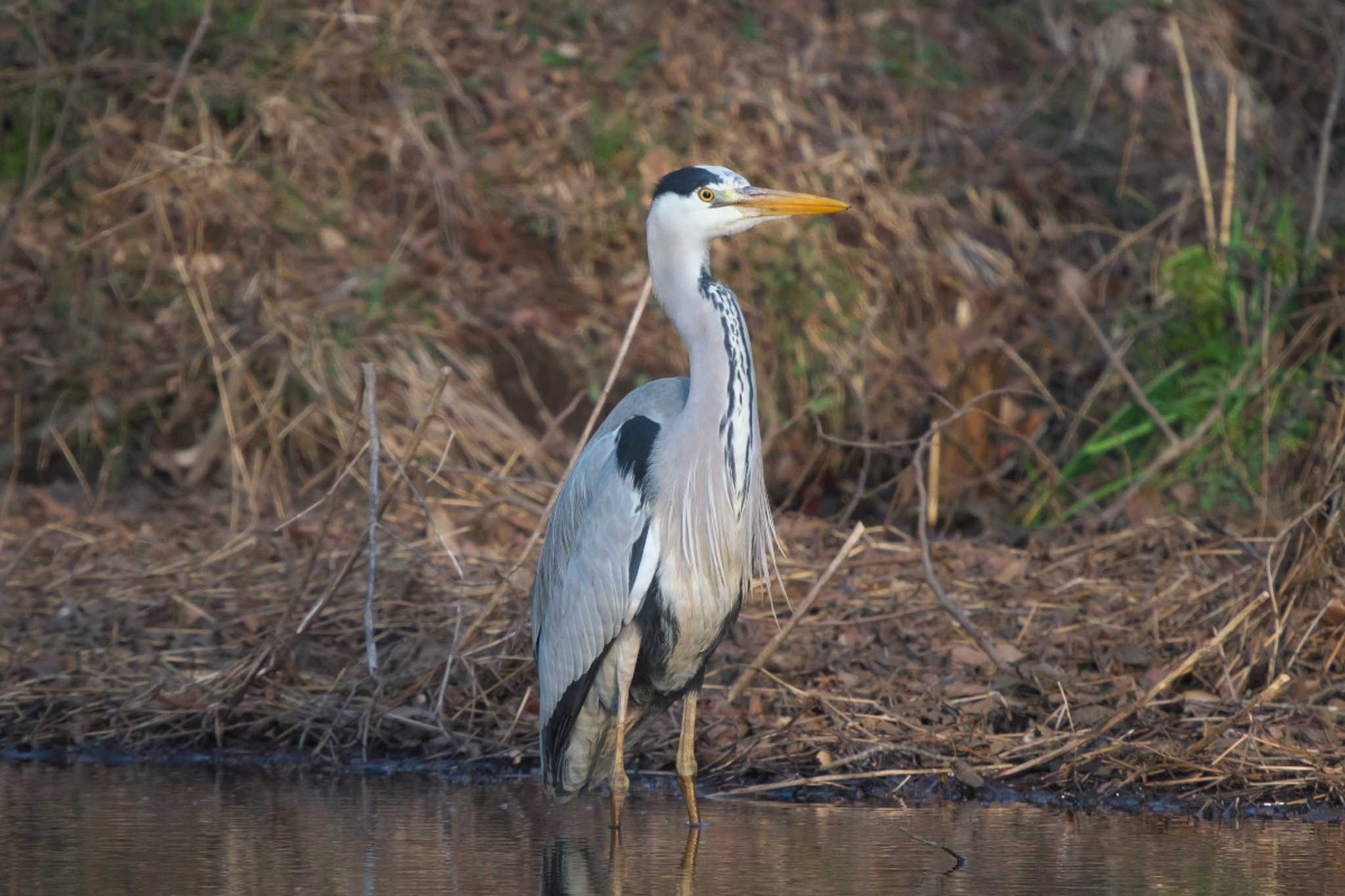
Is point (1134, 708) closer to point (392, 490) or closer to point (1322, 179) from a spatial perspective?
point (392, 490)

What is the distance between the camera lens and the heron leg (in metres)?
4.88

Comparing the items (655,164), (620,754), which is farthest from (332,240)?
(620,754)

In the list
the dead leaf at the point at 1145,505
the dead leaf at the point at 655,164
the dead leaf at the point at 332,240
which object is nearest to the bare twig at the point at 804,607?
the dead leaf at the point at 1145,505

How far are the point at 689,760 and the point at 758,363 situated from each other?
13.5ft

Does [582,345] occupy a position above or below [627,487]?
above

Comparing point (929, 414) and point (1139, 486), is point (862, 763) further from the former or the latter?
point (929, 414)

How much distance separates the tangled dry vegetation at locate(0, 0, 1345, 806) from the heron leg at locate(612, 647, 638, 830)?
26.4 inches

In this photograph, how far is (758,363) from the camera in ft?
A: 29.2

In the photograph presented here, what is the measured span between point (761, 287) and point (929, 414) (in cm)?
121

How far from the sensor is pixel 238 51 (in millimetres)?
9562

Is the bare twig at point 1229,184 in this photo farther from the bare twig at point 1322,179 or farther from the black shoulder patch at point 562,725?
the black shoulder patch at point 562,725

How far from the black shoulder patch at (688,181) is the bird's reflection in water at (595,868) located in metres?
1.95

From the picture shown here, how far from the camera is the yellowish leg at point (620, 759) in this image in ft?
16.0

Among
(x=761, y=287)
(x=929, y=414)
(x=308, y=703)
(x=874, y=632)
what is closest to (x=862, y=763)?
(x=874, y=632)
